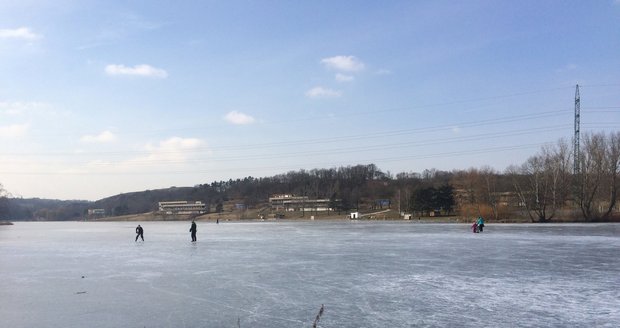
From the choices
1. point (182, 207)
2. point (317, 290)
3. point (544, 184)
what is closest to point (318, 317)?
point (317, 290)

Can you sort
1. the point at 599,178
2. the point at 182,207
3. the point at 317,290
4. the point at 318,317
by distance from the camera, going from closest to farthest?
the point at 318,317 → the point at 317,290 → the point at 599,178 → the point at 182,207

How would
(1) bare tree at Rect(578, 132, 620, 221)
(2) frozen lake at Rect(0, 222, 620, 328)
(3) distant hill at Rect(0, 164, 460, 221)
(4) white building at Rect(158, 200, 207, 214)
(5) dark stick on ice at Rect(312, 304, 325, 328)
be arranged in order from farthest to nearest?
(4) white building at Rect(158, 200, 207, 214) → (3) distant hill at Rect(0, 164, 460, 221) → (1) bare tree at Rect(578, 132, 620, 221) → (2) frozen lake at Rect(0, 222, 620, 328) → (5) dark stick on ice at Rect(312, 304, 325, 328)

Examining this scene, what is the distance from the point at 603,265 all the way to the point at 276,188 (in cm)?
12928

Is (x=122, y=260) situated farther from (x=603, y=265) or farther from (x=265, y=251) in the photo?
(x=603, y=265)

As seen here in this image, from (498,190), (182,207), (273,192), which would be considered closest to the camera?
(498,190)

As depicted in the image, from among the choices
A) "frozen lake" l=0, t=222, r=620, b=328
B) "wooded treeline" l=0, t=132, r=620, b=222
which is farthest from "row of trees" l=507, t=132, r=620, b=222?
"frozen lake" l=0, t=222, r=620, b=328

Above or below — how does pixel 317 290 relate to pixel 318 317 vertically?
below

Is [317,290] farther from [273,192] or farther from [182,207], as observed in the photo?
[182,207]

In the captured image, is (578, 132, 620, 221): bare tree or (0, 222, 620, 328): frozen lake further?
(578, 132, 620, 221): bare tree

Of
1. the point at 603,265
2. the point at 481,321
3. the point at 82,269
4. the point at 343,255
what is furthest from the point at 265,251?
the point at 481,321

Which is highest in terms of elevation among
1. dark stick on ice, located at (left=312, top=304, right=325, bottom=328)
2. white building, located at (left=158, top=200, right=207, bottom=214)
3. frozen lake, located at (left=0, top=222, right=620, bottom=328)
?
dark stick on ice, located at (left=312, top=304, right=325, bottom=328)

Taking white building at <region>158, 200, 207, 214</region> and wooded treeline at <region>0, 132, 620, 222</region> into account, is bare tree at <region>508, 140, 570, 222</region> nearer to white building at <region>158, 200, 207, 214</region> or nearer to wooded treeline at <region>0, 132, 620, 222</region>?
wooded treeline at <region>0, 132, 620, 222</region>

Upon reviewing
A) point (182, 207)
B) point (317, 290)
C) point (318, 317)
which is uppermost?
point (318, 317)

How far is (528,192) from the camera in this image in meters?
51.2
